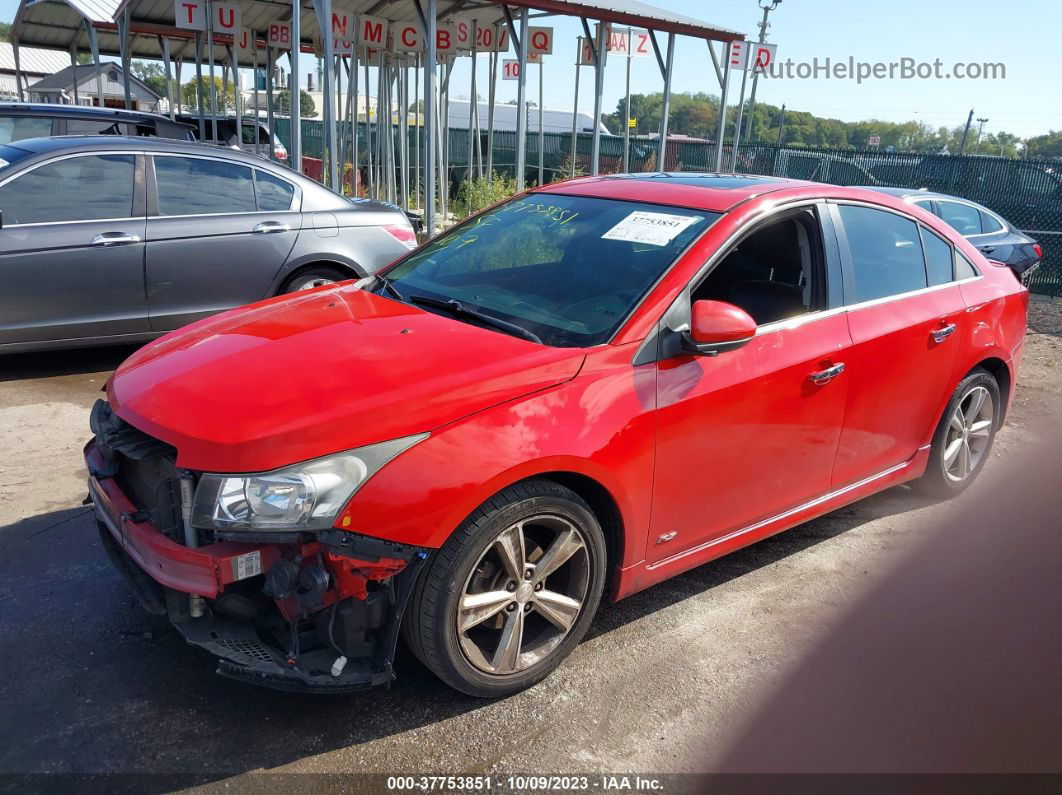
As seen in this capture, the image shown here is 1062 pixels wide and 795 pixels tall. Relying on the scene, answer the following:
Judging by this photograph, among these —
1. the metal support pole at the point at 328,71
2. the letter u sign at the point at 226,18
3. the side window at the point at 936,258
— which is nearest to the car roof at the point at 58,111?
the metal support pole at the point at 328,71

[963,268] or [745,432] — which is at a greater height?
[963,268]

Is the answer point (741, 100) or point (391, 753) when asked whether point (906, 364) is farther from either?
point (741, 100)

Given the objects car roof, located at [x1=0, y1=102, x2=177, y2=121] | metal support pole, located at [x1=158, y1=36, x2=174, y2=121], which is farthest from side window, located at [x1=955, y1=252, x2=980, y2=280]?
metal support pole, located at [x1=158, y1=36, x2=174, y2=121]

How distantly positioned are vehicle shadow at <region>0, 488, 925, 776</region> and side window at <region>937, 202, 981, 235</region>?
750 cm

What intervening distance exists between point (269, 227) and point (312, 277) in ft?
1.72

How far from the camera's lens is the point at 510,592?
291 centimetres

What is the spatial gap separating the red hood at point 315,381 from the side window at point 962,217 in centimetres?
798

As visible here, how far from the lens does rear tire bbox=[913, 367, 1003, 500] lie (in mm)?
4562

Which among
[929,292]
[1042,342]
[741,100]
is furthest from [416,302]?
[741,100]

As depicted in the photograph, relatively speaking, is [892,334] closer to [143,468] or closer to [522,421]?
[522,421]

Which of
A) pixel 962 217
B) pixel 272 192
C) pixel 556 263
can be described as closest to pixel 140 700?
pixel 556 263

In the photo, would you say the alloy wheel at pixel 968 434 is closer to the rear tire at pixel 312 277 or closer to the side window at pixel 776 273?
the side window at pixel 776 273

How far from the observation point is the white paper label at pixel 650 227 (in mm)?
3516

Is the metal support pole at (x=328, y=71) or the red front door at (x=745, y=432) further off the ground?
the metal support pole at (x=328, y=71)
